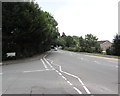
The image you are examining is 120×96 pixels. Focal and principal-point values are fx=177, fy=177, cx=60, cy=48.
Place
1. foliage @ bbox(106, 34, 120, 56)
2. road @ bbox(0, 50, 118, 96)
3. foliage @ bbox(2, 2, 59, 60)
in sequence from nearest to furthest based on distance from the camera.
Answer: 1. road @ bbox(0, 50, 118, 96)
2. foliage @ bbox(2, 2, 59, 60)
3. foliage @ bbox(106, 34, 120, 56)

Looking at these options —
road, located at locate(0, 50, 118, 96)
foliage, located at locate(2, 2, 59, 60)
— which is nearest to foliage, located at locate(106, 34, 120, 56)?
foliage, located at locate(2, 2, 59, 60)

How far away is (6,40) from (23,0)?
627 centimetres

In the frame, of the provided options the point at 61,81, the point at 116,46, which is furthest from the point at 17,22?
the point at 116,46

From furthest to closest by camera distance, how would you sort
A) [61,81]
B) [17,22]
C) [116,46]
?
1. [116,46]
2. [17,22]
3. [61,81]

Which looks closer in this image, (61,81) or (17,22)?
(61,81)

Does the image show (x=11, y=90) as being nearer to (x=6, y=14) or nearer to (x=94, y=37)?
(x=6, y=14)

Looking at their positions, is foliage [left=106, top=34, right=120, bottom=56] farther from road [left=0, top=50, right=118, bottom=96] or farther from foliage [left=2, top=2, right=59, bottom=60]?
road [left=0, top=50, right=118, bottom=96]

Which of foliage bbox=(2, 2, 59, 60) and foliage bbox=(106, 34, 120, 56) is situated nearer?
foliage bbox=(2, 2, 59, 60)

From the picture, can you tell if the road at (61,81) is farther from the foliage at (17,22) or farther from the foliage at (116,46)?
the foliage at (116,46)

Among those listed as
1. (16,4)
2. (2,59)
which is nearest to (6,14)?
(16,4)

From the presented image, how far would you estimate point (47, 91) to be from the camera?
709cm

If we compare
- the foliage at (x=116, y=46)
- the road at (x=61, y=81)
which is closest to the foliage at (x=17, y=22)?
the road at (x=61, y=81)

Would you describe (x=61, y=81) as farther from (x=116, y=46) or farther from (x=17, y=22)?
(x=116, y=46)

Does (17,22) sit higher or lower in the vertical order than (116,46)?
higher
